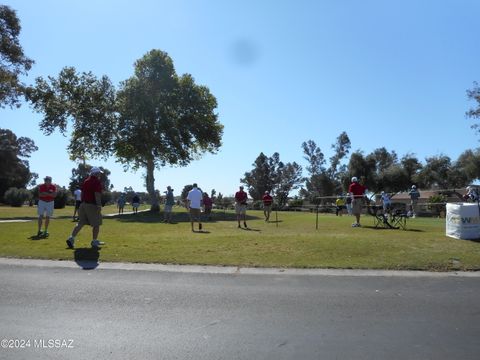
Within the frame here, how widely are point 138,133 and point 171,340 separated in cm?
3248

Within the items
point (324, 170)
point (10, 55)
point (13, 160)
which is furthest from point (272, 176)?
point (10, 55)

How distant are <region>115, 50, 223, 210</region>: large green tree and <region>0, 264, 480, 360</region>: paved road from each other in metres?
28.4

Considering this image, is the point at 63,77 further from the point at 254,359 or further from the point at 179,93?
the point at 254,359

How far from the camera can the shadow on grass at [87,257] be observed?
916 cm

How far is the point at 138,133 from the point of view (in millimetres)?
36062

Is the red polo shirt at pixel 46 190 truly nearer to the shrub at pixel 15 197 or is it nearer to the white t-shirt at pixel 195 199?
the white t-shirt at pixel 195 199

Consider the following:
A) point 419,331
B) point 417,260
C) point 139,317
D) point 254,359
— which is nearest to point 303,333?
point 254,359

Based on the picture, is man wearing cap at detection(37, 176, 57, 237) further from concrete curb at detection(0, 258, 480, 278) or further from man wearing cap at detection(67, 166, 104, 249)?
concrete curb at detection(0, 258, 480, 278)

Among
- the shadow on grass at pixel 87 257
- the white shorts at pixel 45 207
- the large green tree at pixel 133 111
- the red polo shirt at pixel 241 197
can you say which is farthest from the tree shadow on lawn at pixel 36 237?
the large green tree at pixel 133 111

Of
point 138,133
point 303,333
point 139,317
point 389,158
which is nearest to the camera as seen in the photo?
point 303,333

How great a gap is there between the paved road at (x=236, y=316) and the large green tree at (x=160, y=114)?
1118 inches

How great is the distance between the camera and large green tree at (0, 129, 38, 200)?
73250 mm

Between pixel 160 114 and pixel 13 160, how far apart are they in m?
50.0

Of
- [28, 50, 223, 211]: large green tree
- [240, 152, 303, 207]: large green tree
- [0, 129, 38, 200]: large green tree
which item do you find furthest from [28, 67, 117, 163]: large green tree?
[240, 152, 303, 207]: large green tree
